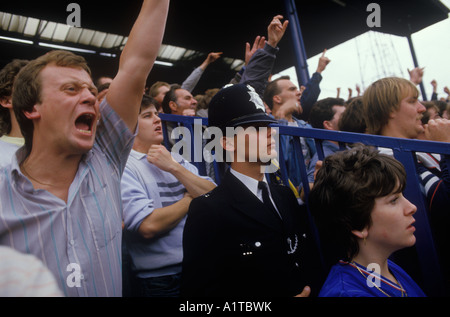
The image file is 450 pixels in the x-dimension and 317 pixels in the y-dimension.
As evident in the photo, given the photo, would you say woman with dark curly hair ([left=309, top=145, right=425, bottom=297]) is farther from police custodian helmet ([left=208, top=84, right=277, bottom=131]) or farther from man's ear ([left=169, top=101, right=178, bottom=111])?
man's ear ([left=169, top=101, right=178, bottom=111])

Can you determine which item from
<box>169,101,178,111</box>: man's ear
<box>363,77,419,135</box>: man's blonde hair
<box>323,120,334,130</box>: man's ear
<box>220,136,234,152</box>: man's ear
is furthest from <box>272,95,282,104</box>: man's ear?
<box>220,136,234,152</box>: man's ear

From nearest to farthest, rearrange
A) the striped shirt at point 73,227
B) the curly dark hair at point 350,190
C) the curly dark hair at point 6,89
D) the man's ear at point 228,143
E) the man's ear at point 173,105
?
the striped shirt at point 73,227, the curly dark hair at point 350,190, the man's ear at point 228,143, the curly dark hair at point 6,89, the man's ear at point 173,105

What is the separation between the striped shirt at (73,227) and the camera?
1091mm

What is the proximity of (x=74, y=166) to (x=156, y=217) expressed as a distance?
63 cm

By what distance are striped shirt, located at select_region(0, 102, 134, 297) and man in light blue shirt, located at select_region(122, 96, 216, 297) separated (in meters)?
0.50

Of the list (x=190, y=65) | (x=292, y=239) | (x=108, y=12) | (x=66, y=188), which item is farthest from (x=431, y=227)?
(x=190, y=65)

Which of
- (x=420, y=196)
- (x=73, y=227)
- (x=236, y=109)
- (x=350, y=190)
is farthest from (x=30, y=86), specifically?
(x=420, y=196)

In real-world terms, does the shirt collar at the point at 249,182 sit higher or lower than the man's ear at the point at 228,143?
lower

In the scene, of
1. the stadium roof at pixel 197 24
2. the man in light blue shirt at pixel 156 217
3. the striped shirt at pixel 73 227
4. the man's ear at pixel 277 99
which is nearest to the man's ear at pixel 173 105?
the man's ear at pixel 277 99

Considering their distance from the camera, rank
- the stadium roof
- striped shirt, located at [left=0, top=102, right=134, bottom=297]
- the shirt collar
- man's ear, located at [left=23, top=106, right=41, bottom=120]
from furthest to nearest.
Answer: the stadium roof < the shirt collar < man's ear, located at [left=23, top=106, right=41, bottom=120] < striped shirt, located at [left=0, top=102, right=134, bottom=297]

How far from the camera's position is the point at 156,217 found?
1804 millimetres

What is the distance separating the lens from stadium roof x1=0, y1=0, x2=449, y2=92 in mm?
8234

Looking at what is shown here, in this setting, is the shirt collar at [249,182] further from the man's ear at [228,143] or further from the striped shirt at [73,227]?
the striped shirt at [73,227]

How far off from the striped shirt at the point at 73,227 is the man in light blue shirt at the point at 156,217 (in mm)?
501
